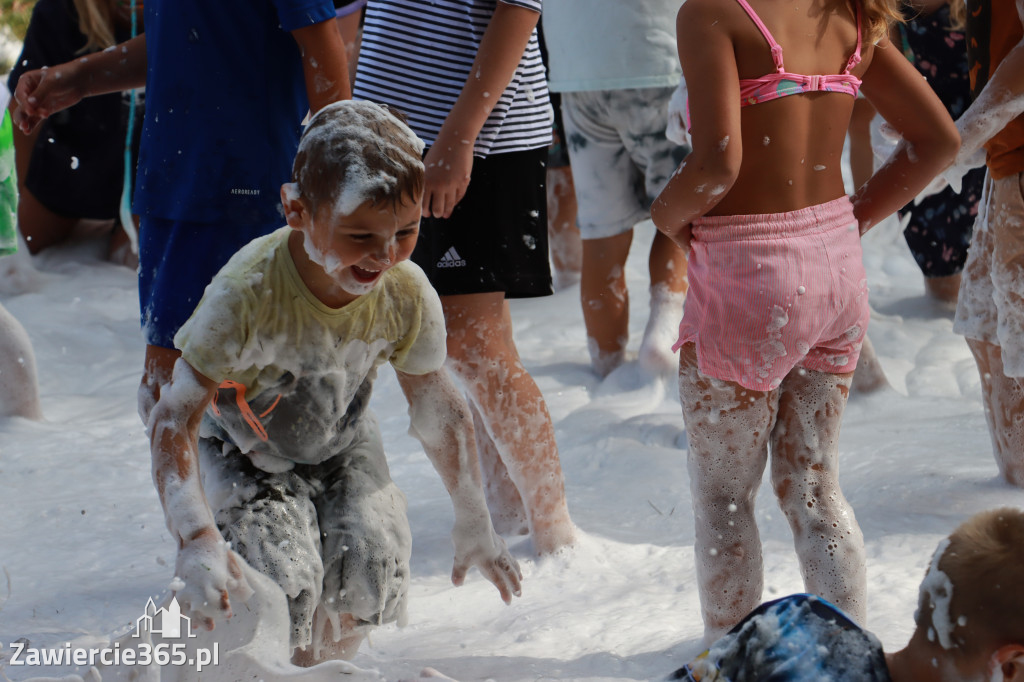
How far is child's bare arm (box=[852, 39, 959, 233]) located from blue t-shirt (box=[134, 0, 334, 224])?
50.6 inches

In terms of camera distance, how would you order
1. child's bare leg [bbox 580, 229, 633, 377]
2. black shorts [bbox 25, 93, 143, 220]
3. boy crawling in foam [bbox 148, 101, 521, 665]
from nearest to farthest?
boy crawling in foam [bbox 148, 101, 521, 665]
child's bare leg [bbox 580, 229, 633, 377]
black shorts [bbox 25, 93, 143, 220]

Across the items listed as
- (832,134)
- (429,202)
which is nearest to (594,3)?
(429,202)

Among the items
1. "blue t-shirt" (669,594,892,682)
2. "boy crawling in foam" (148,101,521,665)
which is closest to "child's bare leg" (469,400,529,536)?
"boy crawling in foam" (148,101,521,665)

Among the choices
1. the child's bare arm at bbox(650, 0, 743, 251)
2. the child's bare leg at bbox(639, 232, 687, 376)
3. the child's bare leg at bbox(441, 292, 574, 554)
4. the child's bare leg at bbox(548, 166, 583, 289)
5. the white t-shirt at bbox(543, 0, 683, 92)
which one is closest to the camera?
the child's bare arm at bbox(650, 0, 743, 251)

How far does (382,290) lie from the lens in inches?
80.4

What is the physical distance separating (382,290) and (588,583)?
1.04 m

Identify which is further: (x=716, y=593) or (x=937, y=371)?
(x=937, y=371)

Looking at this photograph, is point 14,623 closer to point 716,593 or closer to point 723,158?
point 716,593

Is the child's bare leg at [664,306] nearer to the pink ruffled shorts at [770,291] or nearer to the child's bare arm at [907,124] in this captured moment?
the child's bare arm at [907,124]

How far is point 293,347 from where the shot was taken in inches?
76.9

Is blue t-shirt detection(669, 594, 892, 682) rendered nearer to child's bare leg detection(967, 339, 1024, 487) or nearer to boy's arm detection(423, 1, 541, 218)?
boy's arm detection(423, 1, 541, 218)

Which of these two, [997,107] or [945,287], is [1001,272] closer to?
[997,107]

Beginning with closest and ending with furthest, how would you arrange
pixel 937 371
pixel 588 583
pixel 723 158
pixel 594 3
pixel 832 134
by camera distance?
1. pixel 723 158
2. pixel 832 134
3. pixel 588 583
4. pixel 594 3
5. pixel 937 371

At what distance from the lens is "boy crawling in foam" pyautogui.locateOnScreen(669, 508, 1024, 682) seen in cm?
134
